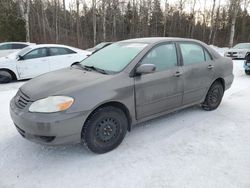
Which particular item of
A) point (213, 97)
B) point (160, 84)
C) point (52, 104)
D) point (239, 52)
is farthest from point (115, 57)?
point (239, 52)

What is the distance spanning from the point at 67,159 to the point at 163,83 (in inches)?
72.2

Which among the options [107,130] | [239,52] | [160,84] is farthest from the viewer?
[239,52]

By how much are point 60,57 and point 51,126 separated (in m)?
6.16

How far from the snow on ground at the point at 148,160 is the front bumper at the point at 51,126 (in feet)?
1.27

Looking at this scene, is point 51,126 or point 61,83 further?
point 61,83

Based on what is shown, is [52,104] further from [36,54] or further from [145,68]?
[36,54]

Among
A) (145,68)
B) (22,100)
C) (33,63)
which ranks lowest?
(22,100)

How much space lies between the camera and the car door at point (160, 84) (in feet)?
10.8

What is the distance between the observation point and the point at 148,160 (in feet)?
9.53

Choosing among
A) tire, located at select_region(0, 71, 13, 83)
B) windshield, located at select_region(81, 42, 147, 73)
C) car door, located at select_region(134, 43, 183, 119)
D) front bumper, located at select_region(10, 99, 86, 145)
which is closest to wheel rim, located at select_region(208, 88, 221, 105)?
car door, located at select_region(134, 43, 183, 119)

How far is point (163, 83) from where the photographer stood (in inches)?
138

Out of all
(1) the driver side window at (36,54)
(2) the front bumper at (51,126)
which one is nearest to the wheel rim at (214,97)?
(2) the front bumper at (51,126)

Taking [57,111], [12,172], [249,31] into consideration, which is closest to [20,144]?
[12,172]

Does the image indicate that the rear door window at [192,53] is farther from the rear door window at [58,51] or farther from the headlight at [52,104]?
the rear door window at [58,51]
